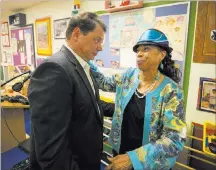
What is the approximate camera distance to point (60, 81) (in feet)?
2.43

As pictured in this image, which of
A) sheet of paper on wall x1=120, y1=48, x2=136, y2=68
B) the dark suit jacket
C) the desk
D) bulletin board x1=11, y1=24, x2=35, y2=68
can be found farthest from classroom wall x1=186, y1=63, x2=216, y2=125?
bulletin board x1=11, y1=24, x2=35, y2=68

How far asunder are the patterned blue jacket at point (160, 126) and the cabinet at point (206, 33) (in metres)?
0.66

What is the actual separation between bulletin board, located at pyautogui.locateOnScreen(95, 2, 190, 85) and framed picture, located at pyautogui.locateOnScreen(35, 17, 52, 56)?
1234 mm

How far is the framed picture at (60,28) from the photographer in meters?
2.75

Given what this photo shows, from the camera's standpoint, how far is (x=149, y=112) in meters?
0.98

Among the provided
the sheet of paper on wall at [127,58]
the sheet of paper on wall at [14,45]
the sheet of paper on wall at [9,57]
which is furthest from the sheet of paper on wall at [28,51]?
the sheet of paper on wall at [127,58]

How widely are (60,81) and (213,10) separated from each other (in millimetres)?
1299

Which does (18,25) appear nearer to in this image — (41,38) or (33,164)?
(41,38)

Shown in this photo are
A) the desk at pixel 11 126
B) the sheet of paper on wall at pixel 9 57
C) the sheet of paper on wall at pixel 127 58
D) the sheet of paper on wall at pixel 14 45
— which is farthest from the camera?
the sheet of paper on wall at pixel 9 57

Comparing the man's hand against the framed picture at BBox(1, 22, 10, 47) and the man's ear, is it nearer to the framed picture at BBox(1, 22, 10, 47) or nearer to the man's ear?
the man's ear

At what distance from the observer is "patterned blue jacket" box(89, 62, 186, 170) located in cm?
88

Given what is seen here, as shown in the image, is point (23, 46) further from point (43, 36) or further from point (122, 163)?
point (122, 163)

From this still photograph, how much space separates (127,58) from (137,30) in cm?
33

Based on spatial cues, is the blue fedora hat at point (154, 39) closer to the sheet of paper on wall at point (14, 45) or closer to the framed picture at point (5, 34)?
the sheet of paper on wall at point (14, 45)
